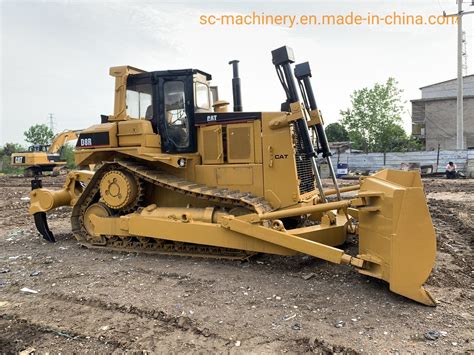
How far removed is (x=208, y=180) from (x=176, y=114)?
48.2 inches

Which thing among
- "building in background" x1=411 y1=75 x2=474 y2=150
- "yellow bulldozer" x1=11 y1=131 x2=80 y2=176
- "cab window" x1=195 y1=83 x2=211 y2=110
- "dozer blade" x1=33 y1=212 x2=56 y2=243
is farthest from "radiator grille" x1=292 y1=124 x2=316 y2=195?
"building in background" x1=411 y1=75 x2=474 y2=150

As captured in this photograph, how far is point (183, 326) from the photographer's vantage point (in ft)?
12.2

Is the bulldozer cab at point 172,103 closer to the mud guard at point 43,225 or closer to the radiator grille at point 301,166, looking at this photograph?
the radiator grille at point 301,166

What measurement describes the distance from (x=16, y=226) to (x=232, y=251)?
6.41 meters

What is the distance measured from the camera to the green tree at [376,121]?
36.2 m

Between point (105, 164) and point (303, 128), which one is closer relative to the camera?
point (303, 128)


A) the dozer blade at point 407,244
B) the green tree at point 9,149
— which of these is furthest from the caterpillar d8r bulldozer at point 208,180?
the green tree at point 9,149

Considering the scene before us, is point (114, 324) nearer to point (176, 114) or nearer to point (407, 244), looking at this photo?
point (407, 244)

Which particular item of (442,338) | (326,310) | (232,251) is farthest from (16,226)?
(442,338)

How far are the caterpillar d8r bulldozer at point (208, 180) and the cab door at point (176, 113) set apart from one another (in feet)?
0.05

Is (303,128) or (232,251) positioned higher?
(303,128)

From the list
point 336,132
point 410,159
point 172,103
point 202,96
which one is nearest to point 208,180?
point 172,103

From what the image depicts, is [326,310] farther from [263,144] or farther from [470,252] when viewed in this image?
[470,252]

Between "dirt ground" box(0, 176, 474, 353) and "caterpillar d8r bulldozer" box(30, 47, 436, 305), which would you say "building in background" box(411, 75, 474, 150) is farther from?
"caterpillar d8r bulldozer" box(30, 47, 436, 305)
